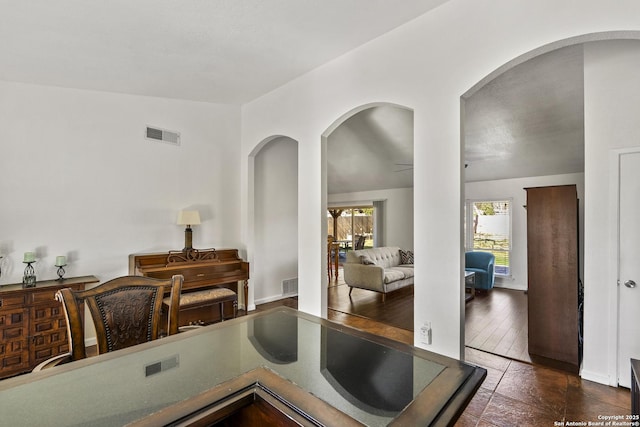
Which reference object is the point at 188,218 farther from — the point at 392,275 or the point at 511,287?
the point at 511,287

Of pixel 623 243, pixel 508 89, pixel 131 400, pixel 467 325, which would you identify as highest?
pixel 508 89

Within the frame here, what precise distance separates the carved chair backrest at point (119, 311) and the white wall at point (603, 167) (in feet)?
10.5

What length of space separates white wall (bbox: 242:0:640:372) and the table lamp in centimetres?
215

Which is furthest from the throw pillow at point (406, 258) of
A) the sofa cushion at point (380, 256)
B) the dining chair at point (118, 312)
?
the dining chair at point (118, 312)

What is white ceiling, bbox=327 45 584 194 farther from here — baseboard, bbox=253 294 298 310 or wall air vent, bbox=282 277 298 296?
baseboard, bbox=253 294 298 310

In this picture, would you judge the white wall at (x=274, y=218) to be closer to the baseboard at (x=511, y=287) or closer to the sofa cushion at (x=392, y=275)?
the sofa cushion at (x=392, y=275)

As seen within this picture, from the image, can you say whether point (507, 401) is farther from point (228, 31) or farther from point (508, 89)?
point (228, 31)

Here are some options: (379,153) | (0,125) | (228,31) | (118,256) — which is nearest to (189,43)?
(228,31)

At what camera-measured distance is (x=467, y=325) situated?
4.07m

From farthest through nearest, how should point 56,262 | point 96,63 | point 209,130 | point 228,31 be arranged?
1. point 209,130
2. point 56,262
3. point 96,63
4. point 228,31

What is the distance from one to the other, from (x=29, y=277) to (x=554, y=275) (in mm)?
5096

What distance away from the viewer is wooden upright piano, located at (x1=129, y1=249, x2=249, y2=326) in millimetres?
3691

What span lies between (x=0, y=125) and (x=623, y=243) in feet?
18.6

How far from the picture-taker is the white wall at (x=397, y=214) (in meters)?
7.64
